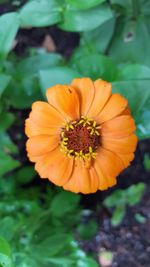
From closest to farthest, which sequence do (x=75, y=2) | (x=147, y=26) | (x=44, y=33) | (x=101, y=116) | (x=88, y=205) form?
1. (x=101, y=116)
2. (x=75, y=2)
3. (x=147, y=26)
4. (x=88, y=205)
5. (x=44, y=33)

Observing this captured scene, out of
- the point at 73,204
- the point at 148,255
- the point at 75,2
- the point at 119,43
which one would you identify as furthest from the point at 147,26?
the point at 148,255

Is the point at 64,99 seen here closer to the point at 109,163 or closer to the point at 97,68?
the point at 109,163

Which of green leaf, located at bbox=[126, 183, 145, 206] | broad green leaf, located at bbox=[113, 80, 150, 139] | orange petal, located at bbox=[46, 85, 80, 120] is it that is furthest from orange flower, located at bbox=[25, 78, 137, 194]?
green leaf, located at bbox=[126, 183, 145, 206]

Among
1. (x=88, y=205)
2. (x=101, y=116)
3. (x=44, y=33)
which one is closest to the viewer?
(x=101, y=116)

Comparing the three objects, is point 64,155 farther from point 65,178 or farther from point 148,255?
point 148,255

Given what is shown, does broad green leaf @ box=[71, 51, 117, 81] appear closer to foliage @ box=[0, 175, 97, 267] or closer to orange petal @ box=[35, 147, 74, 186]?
orange petal @ box=[35, 147, 74, 186]

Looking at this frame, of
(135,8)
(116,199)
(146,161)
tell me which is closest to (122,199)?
(116,199)

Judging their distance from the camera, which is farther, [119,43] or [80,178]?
[119,43]
